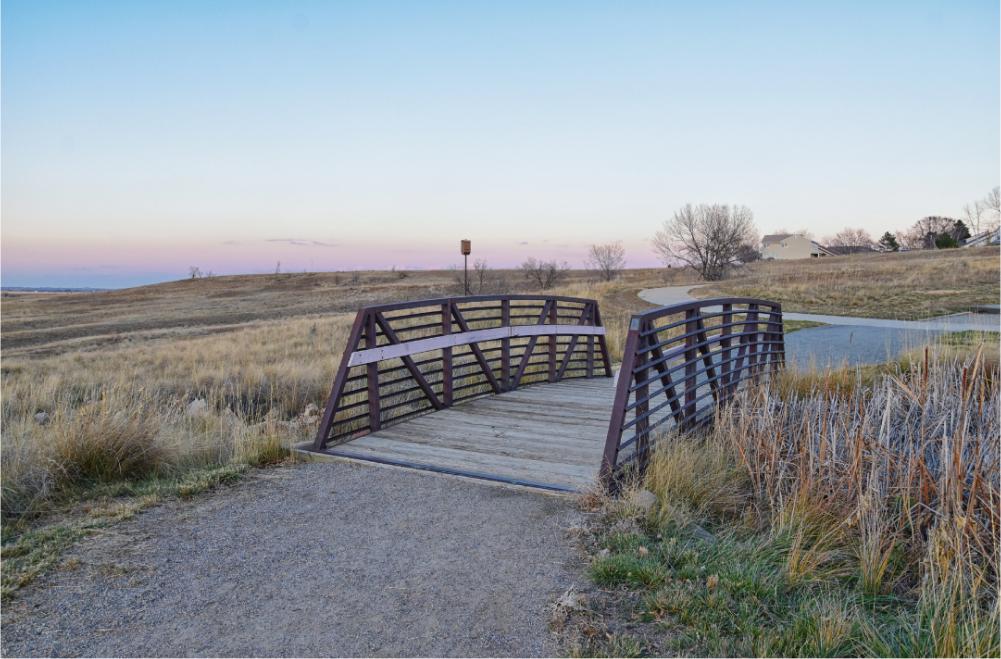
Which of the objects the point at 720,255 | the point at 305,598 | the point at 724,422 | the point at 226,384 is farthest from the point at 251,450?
the point at 720,255

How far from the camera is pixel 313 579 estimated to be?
12.2 feet

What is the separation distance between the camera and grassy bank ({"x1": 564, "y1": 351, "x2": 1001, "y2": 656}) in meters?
3.17

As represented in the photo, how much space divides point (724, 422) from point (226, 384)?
29.5ft

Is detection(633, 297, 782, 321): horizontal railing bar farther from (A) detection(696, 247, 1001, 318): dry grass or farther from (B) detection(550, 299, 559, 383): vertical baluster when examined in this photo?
(A) detection(696, 247, 1001, 318): dry grass

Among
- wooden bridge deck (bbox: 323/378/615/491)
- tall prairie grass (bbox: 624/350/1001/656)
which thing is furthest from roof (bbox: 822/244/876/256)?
tall prairie grass (bbox: 624/350/1001/656)

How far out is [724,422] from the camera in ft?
20.4

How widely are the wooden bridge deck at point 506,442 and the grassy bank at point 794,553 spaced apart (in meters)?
0.88

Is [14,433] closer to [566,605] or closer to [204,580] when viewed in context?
[204,580]

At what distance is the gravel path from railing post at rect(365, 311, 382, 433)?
1.74 meters

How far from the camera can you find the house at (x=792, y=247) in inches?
3783

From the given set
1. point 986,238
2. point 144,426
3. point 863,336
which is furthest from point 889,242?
point 144,426

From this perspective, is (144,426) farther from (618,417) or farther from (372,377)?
(618,417)

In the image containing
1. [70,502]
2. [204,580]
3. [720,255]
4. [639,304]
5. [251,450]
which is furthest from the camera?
[720,255]

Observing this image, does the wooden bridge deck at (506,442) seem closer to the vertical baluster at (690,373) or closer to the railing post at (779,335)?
the vertical baluster at (690,373)
